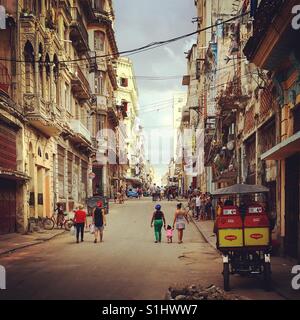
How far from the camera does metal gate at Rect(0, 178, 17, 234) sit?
69.1ft

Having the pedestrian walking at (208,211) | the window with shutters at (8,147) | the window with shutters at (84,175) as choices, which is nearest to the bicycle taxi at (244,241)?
the window with shutters at (8,147)

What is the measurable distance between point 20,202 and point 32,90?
5.10 meters

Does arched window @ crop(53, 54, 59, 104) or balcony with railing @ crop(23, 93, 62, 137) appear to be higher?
arched window @ crop(53, 54, 59, 104)

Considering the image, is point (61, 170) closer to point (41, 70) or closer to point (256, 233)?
point (41, 70)

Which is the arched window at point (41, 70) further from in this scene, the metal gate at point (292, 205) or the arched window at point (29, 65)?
the metal gate at point (292, 205)

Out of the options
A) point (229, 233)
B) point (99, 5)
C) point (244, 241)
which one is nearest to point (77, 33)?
point (99, 5)

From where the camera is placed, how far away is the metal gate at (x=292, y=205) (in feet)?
44.6

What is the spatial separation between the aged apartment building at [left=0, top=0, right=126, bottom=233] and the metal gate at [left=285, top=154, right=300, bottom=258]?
595cm

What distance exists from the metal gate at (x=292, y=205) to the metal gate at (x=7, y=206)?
1141 centimetres

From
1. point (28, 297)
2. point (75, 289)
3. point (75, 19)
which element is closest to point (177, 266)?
point (75, 289)

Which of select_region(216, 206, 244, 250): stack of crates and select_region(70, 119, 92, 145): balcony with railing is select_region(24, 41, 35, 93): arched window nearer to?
select_region(70, 119, 92, 145): balcony with railing

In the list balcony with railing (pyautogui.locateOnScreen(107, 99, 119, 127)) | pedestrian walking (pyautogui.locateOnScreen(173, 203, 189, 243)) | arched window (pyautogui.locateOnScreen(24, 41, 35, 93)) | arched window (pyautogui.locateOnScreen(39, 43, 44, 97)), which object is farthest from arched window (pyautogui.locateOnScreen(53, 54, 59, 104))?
balcony with railing (pyautogui.locateOnScreen(107, 99, 119, 127))

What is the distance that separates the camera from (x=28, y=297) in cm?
887

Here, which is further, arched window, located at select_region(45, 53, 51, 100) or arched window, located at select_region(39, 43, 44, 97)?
arched window, located at select_region(45, 53, 51, 100)
